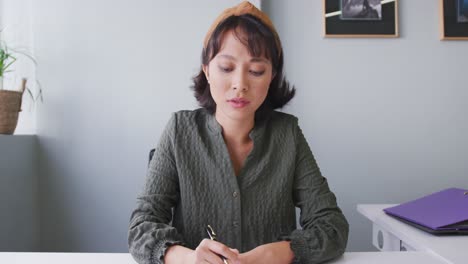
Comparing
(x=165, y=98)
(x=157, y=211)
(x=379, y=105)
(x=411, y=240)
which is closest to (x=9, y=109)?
(x=165, y=98)

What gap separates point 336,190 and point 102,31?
1.23m

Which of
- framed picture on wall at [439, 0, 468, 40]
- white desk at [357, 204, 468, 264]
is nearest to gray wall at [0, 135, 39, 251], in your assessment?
white desk at [357, 204, 468, 264]

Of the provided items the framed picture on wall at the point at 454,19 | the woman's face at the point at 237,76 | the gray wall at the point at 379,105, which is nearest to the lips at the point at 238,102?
the woman's face at the point at 237,76

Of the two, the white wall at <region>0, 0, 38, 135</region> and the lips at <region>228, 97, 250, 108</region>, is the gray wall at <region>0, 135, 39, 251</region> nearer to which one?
the white wall at <region>0, 0, 38, 135</region>

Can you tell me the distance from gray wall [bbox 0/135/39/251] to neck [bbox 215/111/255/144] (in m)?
0.97

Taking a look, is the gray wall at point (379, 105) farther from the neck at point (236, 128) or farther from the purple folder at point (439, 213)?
the neck at point (236, 128)

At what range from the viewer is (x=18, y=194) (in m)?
1.51

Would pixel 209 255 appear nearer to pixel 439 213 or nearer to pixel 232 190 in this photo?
pixel 232 190

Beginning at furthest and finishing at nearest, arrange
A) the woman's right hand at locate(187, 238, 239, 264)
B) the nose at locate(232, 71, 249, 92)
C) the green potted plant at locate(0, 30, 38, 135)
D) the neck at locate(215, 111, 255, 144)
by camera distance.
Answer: the green potted plant at locate(0, 30, 38, 135) < the neck at locate(215, 111, 255, 144) < the nose at locate(232, 71, 249, 92) < the woman's right hand at locate(187, 238, 239, 264)

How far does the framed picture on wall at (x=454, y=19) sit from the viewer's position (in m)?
1.75

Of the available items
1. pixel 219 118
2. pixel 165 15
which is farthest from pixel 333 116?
pixel 219 118

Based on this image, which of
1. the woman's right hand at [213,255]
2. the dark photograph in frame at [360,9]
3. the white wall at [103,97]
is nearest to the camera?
the woman's right hand at [213,255]

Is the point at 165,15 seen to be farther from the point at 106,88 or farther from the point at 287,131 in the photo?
the point at 287,131

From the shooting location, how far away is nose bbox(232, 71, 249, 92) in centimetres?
78
